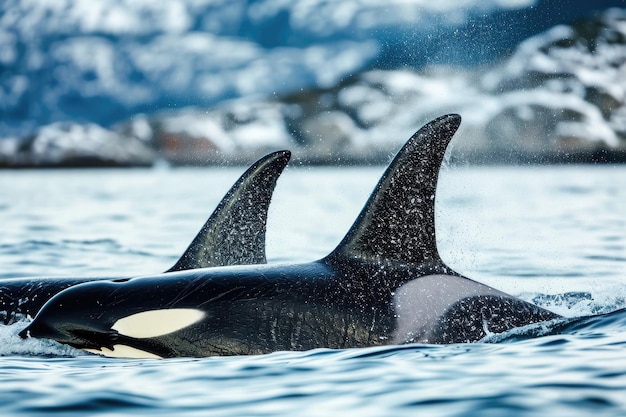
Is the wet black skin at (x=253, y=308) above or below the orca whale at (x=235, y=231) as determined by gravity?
below

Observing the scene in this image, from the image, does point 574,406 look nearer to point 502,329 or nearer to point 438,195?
point 502,329

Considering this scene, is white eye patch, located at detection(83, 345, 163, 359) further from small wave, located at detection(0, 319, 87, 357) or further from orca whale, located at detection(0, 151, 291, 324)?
orca whale, located at detection(0, 151, 291, 324)

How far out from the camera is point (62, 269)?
54.0 ft

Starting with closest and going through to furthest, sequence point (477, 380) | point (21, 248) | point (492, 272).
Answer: point (477, 380) < point (492, 272) < point (21, 248)

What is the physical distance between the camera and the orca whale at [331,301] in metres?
8.30

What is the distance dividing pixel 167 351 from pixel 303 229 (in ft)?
52.0

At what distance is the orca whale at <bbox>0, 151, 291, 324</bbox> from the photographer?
10.3 meters

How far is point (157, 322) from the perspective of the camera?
838 centimetres

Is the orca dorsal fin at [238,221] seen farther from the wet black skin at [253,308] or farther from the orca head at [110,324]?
the orca head at [110,324]

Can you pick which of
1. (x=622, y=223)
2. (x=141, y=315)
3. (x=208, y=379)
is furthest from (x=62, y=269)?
(x=622, y=223)

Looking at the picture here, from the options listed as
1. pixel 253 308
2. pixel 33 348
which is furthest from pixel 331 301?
pixel 33 348

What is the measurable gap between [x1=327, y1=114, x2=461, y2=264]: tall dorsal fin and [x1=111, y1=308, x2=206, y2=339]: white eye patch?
4.64 ft

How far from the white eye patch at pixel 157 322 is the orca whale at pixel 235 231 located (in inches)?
72.1

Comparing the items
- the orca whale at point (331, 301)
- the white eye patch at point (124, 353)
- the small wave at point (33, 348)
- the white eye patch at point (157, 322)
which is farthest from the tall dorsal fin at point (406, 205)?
the small wave at point (33, 348)
